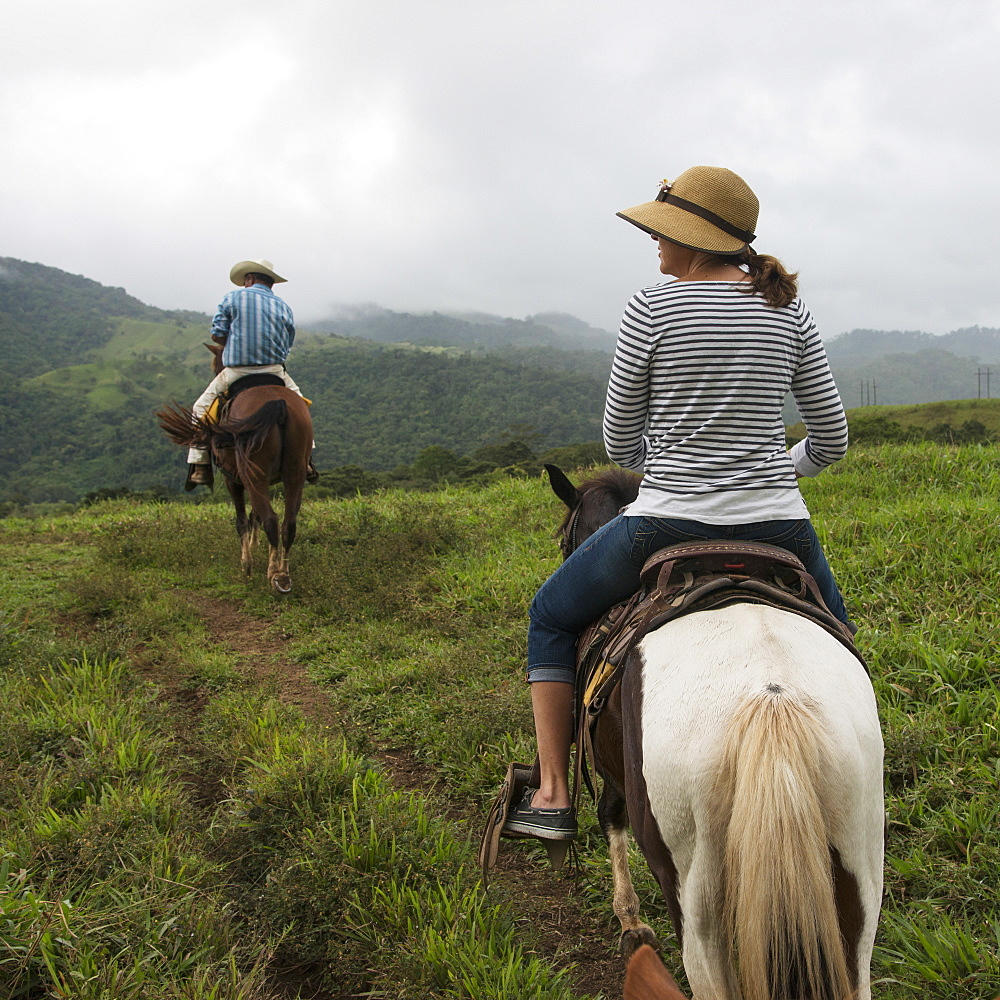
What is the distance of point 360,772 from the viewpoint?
135 inches

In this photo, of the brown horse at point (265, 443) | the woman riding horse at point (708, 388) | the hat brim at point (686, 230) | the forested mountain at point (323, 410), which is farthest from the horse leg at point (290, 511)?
the forested mountain at point (323, 410)

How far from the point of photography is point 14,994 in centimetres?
200

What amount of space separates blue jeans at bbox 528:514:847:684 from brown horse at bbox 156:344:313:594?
4.80 metres

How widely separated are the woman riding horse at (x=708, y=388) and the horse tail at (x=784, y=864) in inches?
25.8

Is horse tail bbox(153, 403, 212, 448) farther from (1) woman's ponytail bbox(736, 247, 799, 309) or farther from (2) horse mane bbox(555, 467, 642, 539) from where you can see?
(1) woman's ponytail bbox(736, 247, 799, 309)

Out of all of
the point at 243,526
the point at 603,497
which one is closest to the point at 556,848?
the point at 603,497

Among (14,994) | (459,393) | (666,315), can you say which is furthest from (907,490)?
(459,393)

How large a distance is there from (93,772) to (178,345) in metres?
155

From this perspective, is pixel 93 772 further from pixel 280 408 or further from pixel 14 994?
pixel 280 408

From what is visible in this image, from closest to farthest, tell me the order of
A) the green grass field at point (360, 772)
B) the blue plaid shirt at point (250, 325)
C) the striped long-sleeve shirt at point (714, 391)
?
the striped long-sleeve shirt at point (714, 391)
the green grass field at point (360, 772)
the blue plaid shirt at point (250, 325)

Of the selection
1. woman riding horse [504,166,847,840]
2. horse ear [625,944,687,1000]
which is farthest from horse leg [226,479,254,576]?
horse ear [625,944,687,1000]

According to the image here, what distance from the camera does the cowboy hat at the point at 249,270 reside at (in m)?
7.06

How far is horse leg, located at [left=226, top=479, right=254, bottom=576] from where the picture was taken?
7.46 metres

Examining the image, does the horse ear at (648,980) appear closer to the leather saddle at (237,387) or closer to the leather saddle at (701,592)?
the leather saddle at (701,592)
